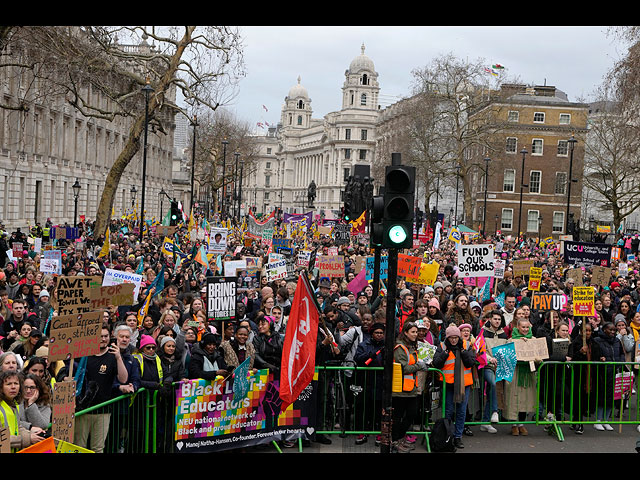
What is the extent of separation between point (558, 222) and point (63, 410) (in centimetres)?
6813

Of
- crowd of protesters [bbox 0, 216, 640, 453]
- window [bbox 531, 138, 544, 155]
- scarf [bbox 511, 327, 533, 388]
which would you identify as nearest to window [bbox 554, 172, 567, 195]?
window [bbox 531, 138, 544, 155]

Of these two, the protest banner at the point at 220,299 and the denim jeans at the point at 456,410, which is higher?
the protest banner at the point at 220,299

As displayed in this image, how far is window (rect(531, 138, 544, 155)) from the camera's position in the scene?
69500mm

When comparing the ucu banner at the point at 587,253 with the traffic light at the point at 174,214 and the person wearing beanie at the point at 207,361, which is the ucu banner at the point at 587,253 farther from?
the traffic light at the point at 174,214

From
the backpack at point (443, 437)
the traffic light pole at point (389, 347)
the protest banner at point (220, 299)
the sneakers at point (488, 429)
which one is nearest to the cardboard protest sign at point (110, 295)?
the protest banner at point (220, 299)

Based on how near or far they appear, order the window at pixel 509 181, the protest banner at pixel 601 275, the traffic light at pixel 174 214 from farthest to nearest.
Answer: the window at pixel 509 181
the traffic light at pixel 174 214
the protest banner at pixel 601 275

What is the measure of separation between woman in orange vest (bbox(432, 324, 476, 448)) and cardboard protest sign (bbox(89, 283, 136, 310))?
3.77 metres

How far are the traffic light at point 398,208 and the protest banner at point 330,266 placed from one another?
360 inches

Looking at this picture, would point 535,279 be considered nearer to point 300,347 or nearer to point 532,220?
point 300,347

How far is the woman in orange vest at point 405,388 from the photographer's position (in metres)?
9.33

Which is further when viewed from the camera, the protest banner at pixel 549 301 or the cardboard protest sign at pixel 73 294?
the protest banner at pixel 549 301

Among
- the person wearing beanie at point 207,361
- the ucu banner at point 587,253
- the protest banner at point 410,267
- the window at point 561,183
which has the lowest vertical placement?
the person wearing beanie at point 207,361
